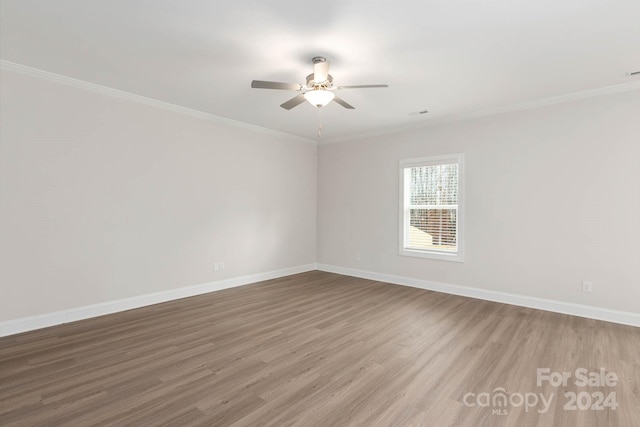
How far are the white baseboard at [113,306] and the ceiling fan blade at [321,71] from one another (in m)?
3.59

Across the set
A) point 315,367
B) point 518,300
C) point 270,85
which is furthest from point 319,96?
point 518,300

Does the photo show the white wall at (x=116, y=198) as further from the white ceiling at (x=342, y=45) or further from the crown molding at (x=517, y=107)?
the crown molding at (x=517, y=107)

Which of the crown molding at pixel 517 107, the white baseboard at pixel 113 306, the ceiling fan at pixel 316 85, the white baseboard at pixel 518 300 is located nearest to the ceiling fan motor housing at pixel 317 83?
the ceiling fan at pixel 316 85

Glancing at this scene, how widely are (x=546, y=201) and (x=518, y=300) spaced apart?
1.42 m

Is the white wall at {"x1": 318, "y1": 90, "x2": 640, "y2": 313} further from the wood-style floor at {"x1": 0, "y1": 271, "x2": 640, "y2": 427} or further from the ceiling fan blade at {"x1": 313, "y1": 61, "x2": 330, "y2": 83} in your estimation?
the ceiling fan blade at {"x1": 313, "y1": 61, "x2": 330, "y2": 83}

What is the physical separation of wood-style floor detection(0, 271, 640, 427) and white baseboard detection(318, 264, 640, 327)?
0.16m

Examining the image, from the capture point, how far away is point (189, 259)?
468cm

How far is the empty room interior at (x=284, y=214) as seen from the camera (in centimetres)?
225

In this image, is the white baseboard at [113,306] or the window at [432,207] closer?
the white baseboard at [113,306]

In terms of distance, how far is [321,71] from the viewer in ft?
8.98

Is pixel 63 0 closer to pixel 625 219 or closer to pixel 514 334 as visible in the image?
pixel 514 334

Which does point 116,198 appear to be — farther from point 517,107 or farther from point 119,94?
point 517,107

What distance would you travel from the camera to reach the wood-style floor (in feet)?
6.58

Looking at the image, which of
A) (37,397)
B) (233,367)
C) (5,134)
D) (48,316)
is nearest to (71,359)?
(37,397)
